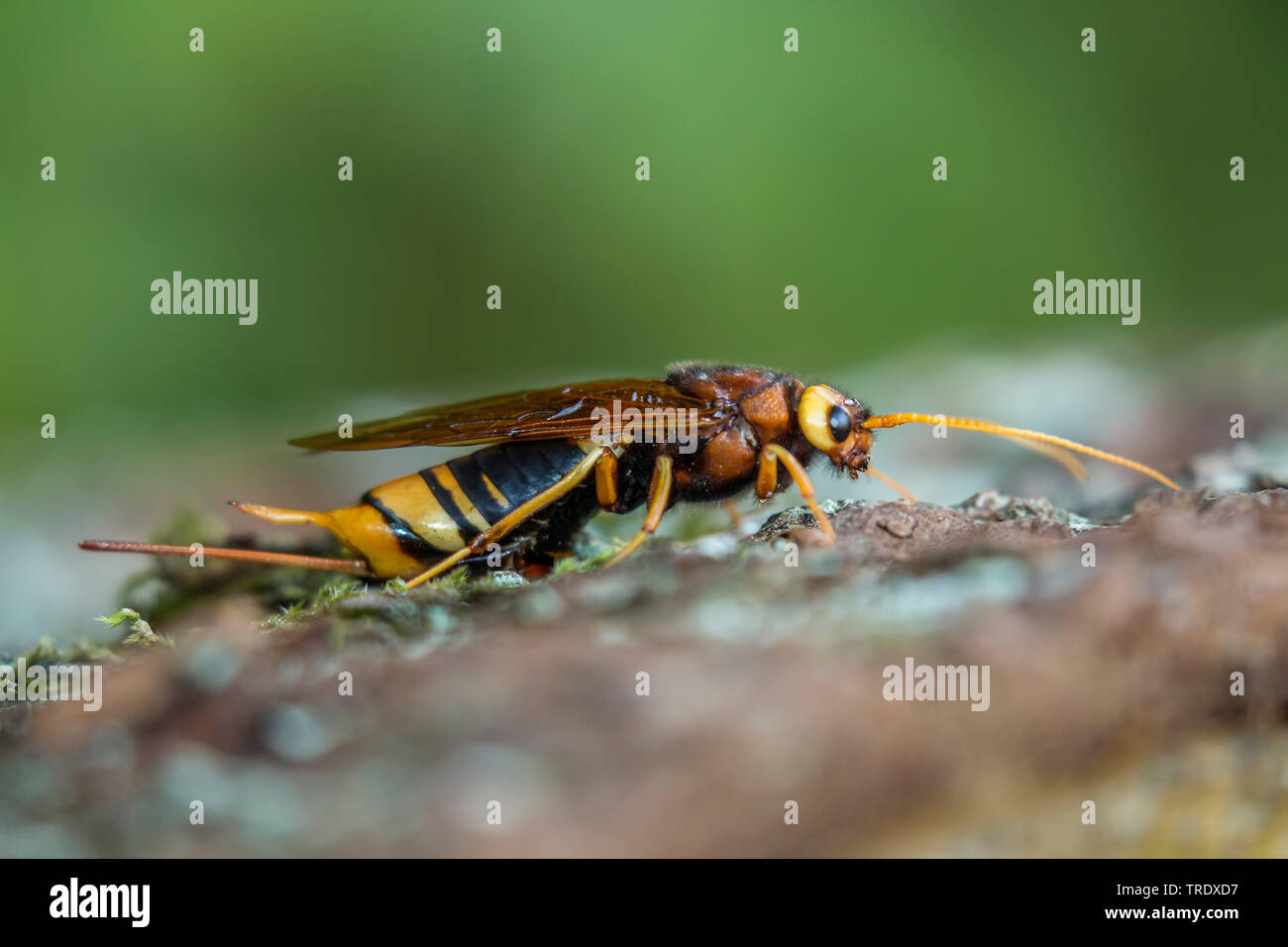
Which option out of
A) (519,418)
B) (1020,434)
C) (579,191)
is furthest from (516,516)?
(579,191)

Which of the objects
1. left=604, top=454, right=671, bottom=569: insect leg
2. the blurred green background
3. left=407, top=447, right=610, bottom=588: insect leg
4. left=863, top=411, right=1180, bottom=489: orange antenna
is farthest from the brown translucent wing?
the blurred green background

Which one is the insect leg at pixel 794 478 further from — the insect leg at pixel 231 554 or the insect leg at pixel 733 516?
the insect leg at pixel 231 554

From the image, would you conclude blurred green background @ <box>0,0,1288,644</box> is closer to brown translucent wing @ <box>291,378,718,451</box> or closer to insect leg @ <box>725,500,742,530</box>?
insect leg @ <box>725,500,742,530</box>

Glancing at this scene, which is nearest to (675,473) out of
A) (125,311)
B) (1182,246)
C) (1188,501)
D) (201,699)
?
(1188,501)

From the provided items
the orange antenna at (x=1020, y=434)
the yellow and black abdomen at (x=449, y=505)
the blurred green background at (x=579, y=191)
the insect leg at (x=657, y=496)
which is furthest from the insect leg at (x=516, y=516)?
the blurred green background at (x=579, y=191)

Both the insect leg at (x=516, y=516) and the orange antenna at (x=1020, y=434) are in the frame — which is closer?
the orange antenna at (x=1020, y=434)

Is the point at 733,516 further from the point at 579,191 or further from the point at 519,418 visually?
the point at 579,191
